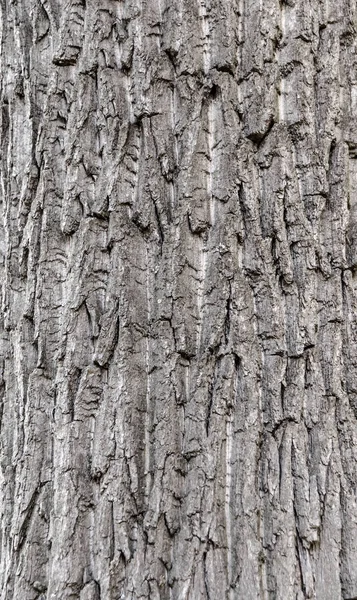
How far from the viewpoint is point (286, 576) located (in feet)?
4.50

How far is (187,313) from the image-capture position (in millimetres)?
1517

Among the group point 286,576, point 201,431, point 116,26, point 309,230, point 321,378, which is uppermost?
point 116,26

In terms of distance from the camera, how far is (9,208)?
1808 mm

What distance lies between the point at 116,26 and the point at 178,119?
32cm

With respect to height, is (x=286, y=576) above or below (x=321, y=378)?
below

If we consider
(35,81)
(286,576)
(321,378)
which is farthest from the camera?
(35,81)

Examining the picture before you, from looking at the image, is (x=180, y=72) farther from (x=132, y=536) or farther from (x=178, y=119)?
(x=132, y=536)

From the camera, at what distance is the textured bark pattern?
141 centimetres

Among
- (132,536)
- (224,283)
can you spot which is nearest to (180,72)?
(224,283)

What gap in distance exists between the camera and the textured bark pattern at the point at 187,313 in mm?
1411

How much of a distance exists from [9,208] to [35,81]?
0.38m

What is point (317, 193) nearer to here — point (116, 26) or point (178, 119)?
point (178, 119)

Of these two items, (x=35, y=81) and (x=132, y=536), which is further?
(x=35, y=81)

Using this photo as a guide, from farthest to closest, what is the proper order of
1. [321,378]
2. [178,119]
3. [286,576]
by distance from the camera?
[178,119] < [321,378] < [286,576]
